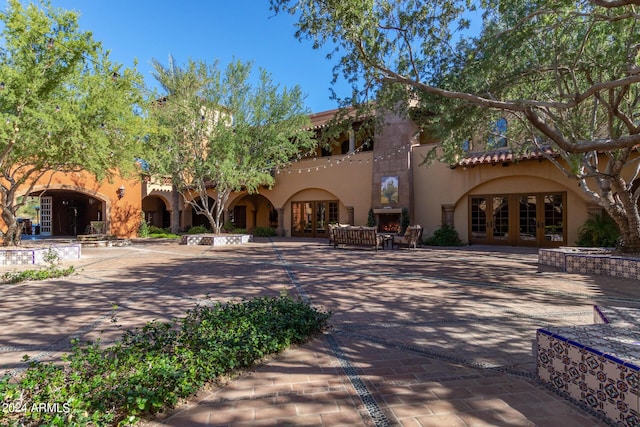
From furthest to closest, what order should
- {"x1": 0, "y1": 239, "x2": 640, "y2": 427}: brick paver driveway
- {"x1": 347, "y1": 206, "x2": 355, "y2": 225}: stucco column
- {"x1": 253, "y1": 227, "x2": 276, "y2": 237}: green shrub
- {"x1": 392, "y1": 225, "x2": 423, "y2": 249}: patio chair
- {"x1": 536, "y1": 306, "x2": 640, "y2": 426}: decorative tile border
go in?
{"x1": 253, "y1": 227, "x2": 276, "y2": 237}: green shrub
{"x1": 347, "y1": 206, "x2": 355, "y2": 225}: stucco column
{"x1": 392, "y1": 225, "x2": 423, "y2": 249}: patio chair
{"x1": 0, "y1": 239, "x2": 640, "y2": 427}: brick paver driveway
{"x1": 536, "y1": 306, "x2": 640, "y2": 426}: decorative tile border

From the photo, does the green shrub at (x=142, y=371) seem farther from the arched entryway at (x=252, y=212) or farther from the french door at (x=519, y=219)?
the arched entryway at (x=252, y=212)

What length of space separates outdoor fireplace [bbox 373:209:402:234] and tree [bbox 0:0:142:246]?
435 inches

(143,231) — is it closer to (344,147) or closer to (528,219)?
(344,147)

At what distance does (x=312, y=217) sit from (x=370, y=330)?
17.0 metres

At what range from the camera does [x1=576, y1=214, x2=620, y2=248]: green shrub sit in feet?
39.0

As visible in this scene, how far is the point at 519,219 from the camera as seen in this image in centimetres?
1489

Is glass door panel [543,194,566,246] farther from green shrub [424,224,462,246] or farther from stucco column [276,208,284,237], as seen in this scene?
stucco column [276,208,284,237]

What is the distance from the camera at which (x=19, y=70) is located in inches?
336

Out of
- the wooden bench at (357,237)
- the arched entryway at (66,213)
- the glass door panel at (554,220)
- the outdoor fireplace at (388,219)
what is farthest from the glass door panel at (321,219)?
the arched entryway at (66,213)

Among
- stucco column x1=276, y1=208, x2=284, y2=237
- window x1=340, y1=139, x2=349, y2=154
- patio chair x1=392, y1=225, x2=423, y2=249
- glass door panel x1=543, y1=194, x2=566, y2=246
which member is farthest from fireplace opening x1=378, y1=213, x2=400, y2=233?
stucco column x1=276, y1=208, x2=284, y2=237

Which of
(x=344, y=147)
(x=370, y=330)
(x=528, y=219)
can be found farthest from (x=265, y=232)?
(x=370, y=330)

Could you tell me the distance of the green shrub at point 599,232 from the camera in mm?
11898

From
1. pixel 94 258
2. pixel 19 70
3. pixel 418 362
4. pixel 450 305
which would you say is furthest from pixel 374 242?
pixel 19 70

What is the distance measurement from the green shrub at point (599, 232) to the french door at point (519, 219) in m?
1.14
